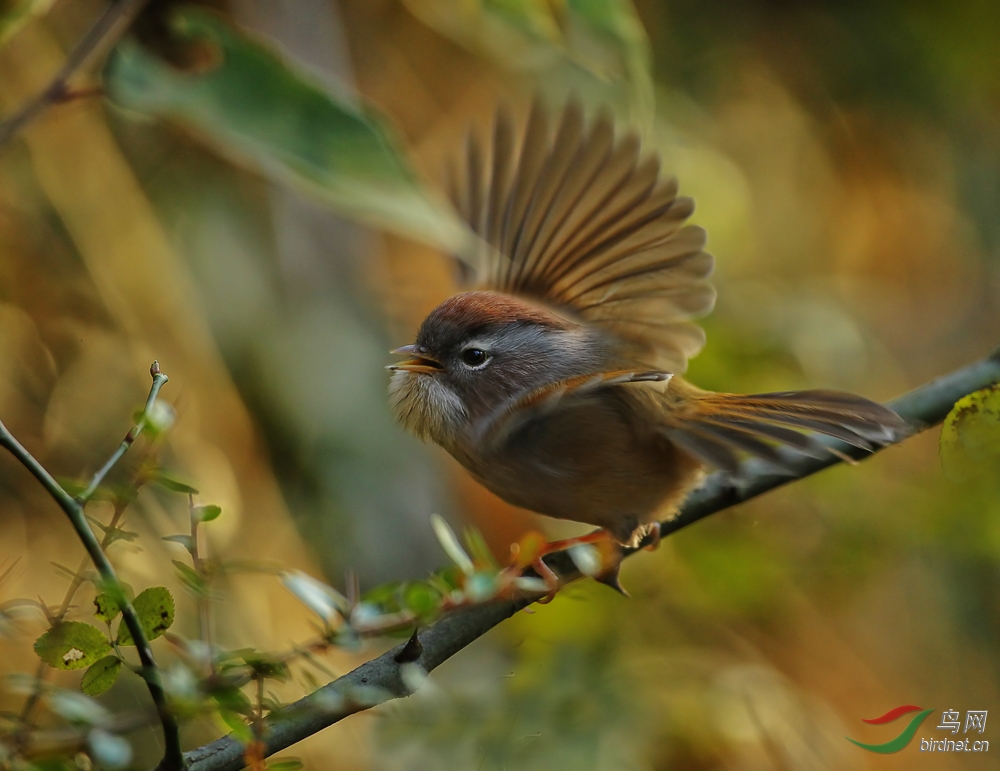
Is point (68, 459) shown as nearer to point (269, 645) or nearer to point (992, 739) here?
point (269, 645)

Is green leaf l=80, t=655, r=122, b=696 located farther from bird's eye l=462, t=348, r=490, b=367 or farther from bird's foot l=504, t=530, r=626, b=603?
bird's eye l=462, t=348, r=490, b=367

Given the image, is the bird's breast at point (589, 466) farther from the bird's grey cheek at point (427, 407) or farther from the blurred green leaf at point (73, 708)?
the blurred green leaf at point (73, 708)

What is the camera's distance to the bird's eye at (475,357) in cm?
229

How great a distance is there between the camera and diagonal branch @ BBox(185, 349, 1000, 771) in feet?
3.57

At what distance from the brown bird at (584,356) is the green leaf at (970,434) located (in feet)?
0.65

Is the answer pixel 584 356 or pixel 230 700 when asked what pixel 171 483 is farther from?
pixel 584 356

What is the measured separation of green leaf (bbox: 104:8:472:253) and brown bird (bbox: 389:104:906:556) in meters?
0.41

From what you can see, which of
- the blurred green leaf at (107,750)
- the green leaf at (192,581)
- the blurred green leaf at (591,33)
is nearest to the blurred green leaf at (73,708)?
the blurred green leaf at (107,750)

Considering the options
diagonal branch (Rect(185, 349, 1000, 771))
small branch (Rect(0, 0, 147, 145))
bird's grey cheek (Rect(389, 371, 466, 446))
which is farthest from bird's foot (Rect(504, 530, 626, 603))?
small branch (Rect(0, 0, 147, 145))

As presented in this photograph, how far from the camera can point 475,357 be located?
229 cm

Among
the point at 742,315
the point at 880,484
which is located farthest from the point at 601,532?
the point at 880,484

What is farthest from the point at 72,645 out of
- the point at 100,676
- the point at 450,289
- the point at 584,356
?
the point at 450,289

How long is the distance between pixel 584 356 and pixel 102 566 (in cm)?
154

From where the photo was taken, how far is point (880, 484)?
3.18 metres
